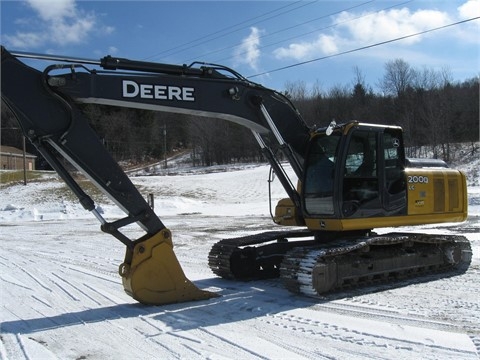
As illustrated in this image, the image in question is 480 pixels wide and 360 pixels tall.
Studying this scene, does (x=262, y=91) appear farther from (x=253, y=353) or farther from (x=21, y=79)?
(x=253, y=353)

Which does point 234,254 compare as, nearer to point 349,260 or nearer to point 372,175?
point 349,260

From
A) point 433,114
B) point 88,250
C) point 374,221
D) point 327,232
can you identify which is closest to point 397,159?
point 374,221

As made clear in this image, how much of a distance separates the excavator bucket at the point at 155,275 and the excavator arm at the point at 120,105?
0.01 m

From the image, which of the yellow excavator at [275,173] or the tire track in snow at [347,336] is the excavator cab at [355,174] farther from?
the tire track in snow at [347,336]

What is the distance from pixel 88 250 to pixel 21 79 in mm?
7031

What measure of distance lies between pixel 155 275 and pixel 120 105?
7.34 feet

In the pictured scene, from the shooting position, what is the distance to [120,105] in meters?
6.48

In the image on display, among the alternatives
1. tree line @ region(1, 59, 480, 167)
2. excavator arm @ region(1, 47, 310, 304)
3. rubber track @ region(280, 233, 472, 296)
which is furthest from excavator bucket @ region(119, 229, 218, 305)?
tree line @ region(1, 59, 480, 167)

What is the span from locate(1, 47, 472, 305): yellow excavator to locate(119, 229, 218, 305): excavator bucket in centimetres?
1

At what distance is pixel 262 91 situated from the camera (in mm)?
7422

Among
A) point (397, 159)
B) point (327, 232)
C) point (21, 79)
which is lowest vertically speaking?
point (327, 232)

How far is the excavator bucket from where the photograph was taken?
6305 millimetres

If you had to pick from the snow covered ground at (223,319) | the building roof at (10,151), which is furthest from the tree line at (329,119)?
the snow covered ground at (223,319)

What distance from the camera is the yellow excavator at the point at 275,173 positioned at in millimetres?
6184
